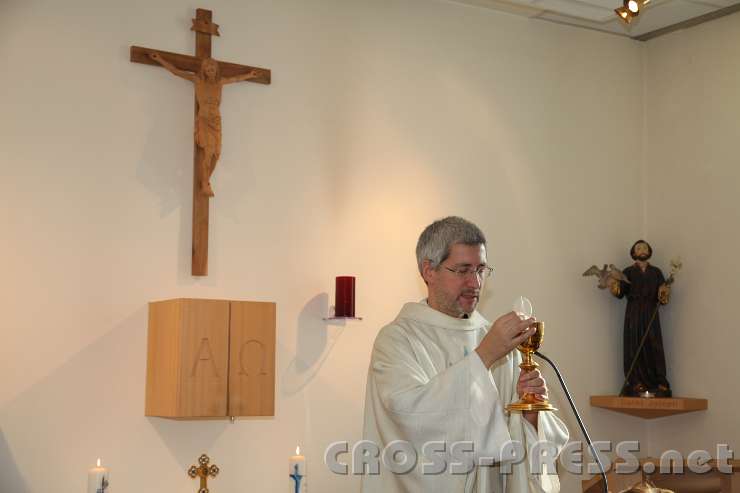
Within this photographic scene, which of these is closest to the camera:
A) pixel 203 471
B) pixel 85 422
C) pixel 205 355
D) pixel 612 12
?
pixel 205 355

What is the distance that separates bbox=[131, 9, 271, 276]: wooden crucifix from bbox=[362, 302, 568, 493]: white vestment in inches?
56.8

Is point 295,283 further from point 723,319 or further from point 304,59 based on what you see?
point 723,319

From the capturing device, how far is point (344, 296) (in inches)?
217

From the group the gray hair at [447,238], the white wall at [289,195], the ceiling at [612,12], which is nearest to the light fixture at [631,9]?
the ceiling at [612,12]

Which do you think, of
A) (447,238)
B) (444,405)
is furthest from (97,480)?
(447,238)

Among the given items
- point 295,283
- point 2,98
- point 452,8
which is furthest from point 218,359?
point 452,8

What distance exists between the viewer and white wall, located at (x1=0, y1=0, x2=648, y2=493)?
4879 mm

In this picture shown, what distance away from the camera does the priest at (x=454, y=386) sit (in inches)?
142

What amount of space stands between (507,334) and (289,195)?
2348 millimetres

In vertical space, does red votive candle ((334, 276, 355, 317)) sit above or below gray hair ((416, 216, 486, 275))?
below

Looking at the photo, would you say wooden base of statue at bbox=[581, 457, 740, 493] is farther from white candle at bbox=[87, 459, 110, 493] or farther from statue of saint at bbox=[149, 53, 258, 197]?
statue of saint at bbox=[149, 53, 258, 197]

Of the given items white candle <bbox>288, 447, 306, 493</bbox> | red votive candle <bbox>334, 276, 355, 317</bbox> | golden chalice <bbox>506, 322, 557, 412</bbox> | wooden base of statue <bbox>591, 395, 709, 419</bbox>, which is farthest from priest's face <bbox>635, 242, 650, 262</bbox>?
golden chalice <bbox>506, 322, 557, 412</bbox>

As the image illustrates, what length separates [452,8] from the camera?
6324mm

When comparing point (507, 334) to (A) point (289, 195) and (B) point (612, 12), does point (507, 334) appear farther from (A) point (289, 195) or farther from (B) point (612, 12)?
(B) point (612, 12)
